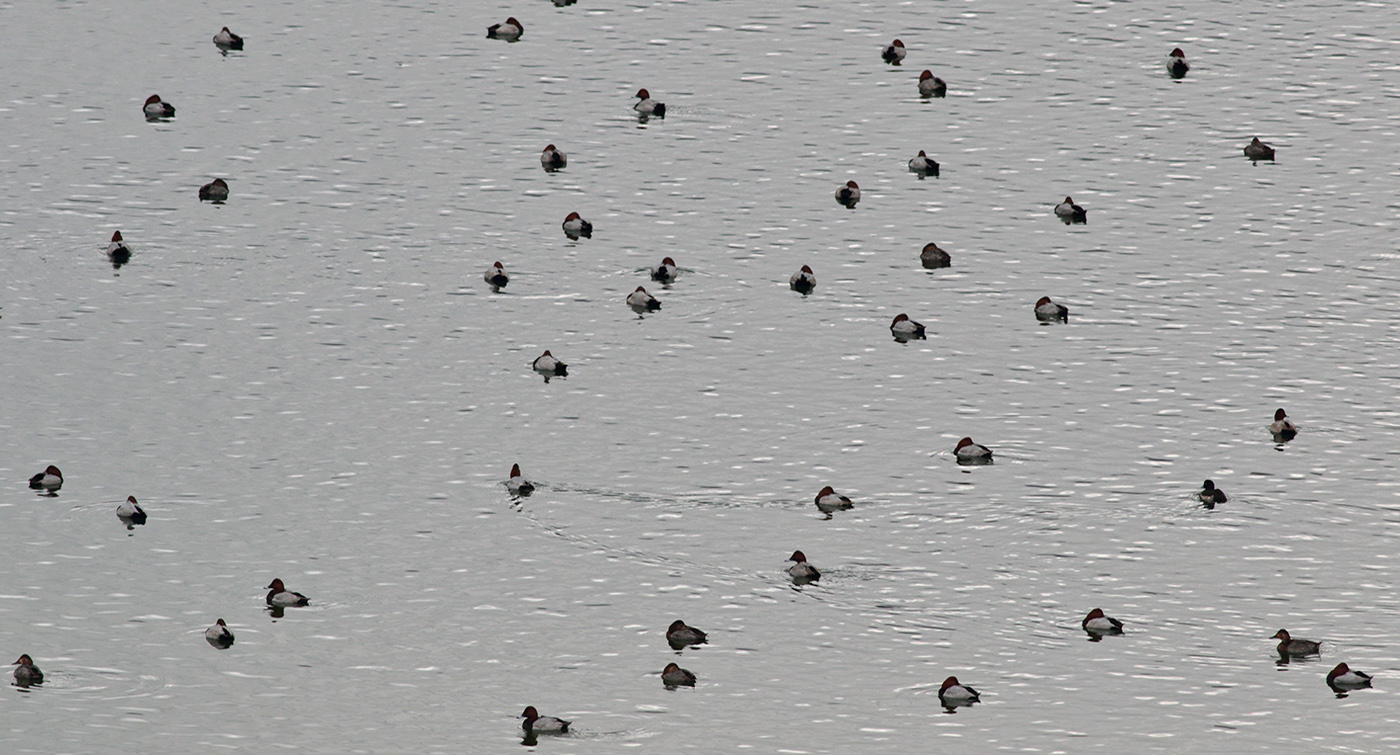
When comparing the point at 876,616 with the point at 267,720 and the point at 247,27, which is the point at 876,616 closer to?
the point at 267,720

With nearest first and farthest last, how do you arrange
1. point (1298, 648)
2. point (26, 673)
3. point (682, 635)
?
point (26, 673) → point (1298, 648) → point (682, 635)

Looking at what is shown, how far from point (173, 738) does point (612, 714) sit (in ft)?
35.4

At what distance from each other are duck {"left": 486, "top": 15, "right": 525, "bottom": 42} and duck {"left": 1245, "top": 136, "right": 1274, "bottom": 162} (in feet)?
119

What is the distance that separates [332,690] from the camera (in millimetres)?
57719

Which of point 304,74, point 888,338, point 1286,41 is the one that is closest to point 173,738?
point 888,338

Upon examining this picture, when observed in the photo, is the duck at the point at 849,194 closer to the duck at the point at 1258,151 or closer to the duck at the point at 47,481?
the duck at the point at 1258,151

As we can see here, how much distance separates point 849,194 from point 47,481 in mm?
36714

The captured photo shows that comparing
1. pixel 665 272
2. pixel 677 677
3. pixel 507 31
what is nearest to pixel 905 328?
pixel 665 272

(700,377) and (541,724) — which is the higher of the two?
(700,377)

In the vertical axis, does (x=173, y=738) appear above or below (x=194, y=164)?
below

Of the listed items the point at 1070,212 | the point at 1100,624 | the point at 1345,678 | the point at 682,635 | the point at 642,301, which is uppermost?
the point at 1070,212

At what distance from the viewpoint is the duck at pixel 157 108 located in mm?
100938

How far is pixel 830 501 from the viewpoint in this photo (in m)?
67.8

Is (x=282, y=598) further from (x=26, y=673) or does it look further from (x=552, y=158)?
(x=552, y=158)
